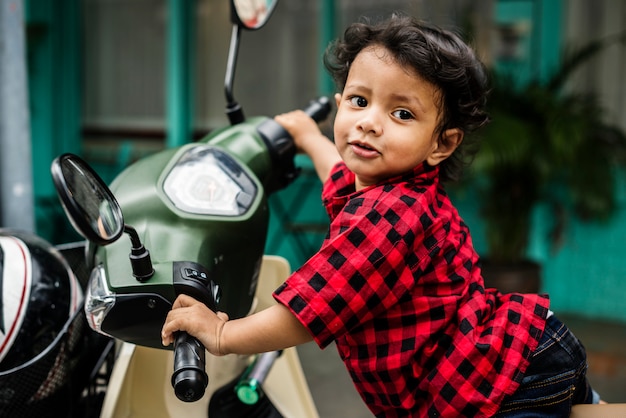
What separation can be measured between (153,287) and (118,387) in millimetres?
281

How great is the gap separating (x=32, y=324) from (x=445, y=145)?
2.71 ft

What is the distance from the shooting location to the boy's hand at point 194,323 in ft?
4.02

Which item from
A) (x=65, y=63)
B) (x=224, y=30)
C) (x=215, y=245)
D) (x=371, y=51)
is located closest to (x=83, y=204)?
(x=215, y=245)

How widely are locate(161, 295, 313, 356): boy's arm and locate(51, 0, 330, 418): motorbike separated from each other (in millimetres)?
23

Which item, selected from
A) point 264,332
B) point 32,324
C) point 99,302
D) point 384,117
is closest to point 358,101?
point 384,117

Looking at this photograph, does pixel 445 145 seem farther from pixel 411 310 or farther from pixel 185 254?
pixel 185 254

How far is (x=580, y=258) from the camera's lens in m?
5.47

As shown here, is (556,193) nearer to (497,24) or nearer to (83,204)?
(497,24)

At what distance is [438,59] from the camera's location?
1.31 meters

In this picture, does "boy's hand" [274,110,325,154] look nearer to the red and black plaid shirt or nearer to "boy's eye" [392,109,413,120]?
the red and black plaid shirt

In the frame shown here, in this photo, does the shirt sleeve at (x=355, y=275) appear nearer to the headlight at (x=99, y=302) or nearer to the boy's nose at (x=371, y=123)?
the boy's nose at (x=371, y=123)

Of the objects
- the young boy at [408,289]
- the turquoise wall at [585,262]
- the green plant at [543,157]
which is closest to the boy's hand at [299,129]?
the young boy at [408,289]

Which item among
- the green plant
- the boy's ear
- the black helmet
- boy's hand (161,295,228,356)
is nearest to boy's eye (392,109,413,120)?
the boy's ear

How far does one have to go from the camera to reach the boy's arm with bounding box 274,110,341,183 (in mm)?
1801
